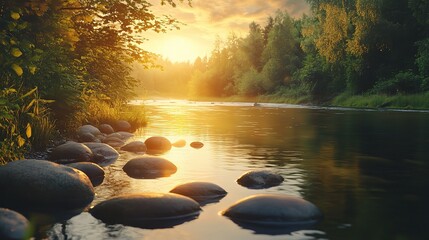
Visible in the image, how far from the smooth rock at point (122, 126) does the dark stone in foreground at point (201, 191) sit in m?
15.4

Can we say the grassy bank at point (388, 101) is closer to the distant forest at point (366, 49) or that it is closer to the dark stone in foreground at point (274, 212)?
the distant forest at point (366, 49)

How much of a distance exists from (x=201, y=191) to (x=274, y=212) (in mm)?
1919

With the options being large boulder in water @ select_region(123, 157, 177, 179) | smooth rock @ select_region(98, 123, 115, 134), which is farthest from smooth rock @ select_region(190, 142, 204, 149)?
smooth rock @ select_region(98, 123, 115, 134)

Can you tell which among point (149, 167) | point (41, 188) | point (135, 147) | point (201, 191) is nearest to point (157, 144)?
point (135, 147)

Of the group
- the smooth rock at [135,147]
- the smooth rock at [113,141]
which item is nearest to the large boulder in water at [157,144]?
the smooth rock at [135,147]

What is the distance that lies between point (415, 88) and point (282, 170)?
39728 mm

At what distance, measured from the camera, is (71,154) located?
12.8 metres

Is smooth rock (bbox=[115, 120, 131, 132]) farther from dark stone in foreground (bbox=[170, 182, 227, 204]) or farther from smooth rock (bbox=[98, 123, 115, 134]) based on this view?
dark stone in foreground (bbox=[170, 182, 227, 204])

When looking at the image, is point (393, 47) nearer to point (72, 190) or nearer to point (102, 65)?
point (102, 65)

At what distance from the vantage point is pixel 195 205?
7695 millimetres

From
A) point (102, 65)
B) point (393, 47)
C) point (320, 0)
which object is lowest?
point (102, 65)

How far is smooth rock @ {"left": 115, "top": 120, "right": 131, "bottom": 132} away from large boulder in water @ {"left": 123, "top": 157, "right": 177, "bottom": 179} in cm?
1231

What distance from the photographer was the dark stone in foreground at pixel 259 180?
387 inches

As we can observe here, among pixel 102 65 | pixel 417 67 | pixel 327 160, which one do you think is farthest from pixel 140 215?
pixel 417 67
